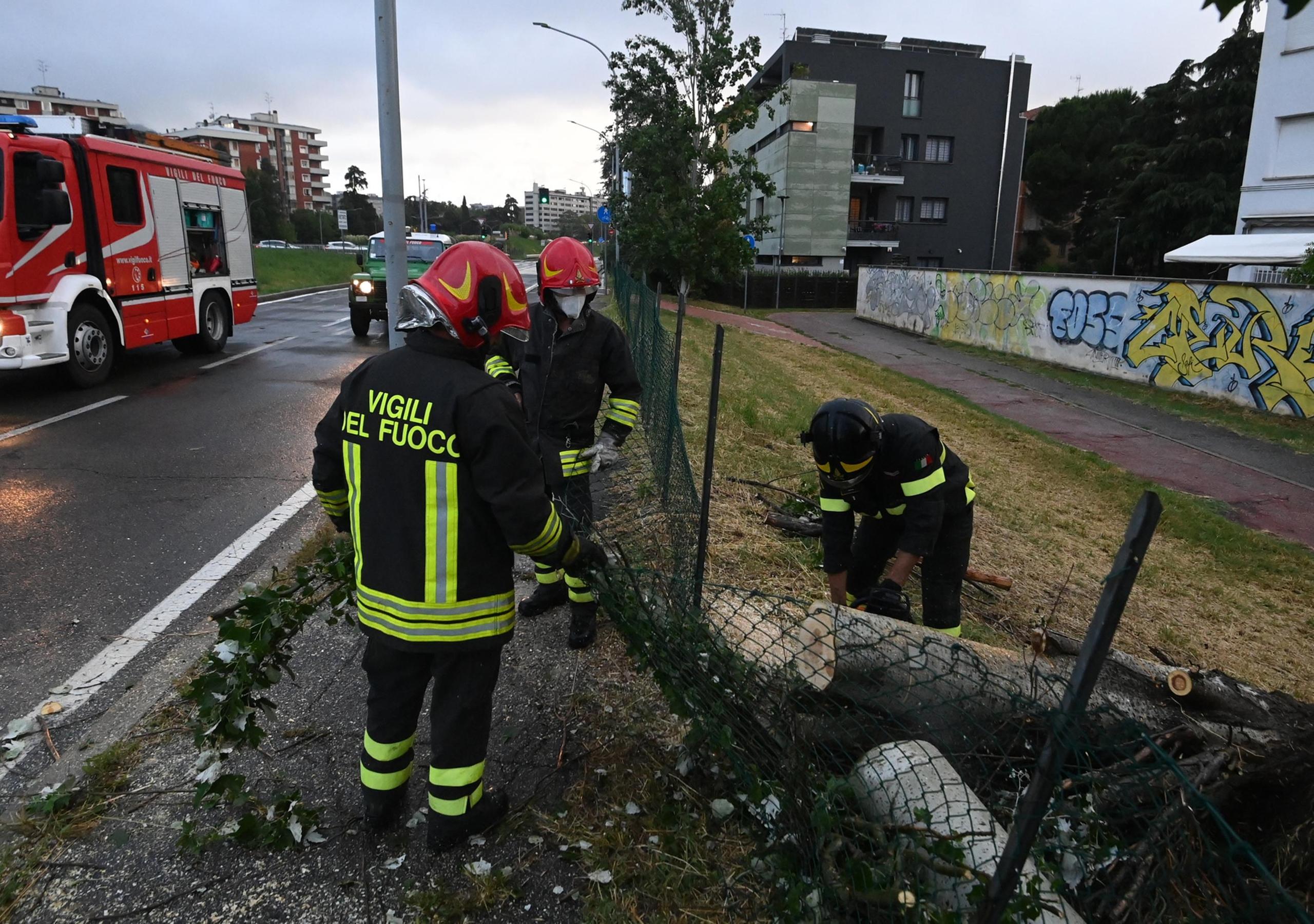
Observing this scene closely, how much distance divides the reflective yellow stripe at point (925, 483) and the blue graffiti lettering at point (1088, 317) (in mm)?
16101

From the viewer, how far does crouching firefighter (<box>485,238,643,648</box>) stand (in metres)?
4.13

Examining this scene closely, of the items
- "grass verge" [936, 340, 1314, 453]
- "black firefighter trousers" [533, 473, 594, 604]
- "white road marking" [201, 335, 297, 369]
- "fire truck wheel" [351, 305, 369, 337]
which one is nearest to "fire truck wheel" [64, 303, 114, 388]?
"white road marking" [201, 335, 297, 369]

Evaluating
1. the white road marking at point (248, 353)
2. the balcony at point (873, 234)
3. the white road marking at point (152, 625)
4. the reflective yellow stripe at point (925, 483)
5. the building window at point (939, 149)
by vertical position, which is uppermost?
the building window at point (939, 149)

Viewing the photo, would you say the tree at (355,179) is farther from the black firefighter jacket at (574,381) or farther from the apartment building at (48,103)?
the black firefighter jacket at (574,381)

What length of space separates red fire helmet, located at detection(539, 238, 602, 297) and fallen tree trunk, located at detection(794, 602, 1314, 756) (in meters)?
1.96

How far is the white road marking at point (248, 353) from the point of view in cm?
1186

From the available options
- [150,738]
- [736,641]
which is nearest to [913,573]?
[736,641]

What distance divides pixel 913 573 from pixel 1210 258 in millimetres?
19753

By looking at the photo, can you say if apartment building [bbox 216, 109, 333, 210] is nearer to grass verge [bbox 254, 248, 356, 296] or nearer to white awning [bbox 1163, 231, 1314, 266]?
grass verge [bbox 254, 248, 356, 296]

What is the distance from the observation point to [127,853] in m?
2.59

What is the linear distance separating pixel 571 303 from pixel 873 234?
142ft

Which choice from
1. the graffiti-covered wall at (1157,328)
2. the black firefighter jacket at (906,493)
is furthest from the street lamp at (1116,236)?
the black firefighter jacket at (906,493)

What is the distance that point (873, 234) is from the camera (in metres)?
44.3

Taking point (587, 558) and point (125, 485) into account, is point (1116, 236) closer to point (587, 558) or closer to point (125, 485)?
point (125, 485)
